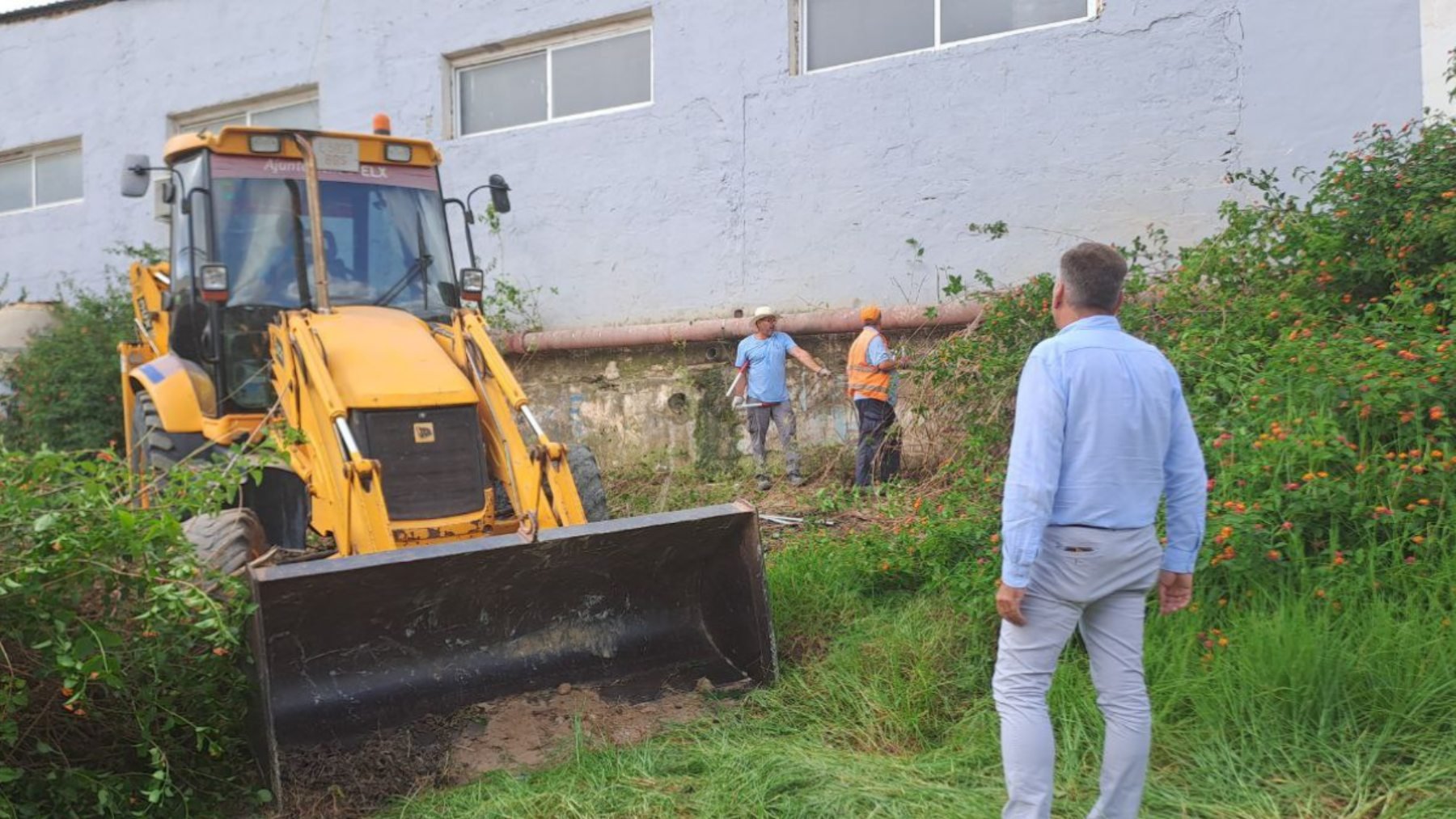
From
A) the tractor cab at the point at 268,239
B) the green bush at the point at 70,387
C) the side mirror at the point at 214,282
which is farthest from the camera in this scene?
the green bush at the point at 70,387

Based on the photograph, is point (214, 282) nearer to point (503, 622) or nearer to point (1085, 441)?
point (503, 622)

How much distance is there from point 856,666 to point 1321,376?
2560mm

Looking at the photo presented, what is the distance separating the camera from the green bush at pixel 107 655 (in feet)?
13.6

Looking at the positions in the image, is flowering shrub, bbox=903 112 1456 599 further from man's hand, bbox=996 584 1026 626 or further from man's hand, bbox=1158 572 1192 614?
man's hand, bbox=996 584 1026 626

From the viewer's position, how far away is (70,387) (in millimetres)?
12805

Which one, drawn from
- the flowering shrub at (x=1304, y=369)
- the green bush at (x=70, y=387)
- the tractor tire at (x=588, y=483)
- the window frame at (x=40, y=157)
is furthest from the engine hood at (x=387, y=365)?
the window frame at (x=40, y=157)

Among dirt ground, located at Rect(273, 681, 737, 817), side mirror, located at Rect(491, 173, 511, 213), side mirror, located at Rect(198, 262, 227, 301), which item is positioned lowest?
dirt ground, located at Rect(273, 681, 737, 817)

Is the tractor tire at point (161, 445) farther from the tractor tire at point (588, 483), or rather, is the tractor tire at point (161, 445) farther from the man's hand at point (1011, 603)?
the man's hand at point (1011, 603)

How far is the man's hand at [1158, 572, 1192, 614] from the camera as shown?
3.73 metres

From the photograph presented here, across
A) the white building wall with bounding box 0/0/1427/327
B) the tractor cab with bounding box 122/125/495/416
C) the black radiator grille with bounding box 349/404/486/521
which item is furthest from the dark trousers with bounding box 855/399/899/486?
the black radiator grille with bounding box 349/404/486/521

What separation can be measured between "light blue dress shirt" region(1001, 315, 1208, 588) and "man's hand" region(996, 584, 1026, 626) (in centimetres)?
3

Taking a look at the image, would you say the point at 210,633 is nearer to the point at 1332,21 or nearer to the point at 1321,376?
the point at 1321,376

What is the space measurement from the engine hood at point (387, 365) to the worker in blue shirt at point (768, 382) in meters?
4.11

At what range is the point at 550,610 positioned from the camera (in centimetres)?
546
